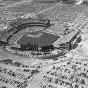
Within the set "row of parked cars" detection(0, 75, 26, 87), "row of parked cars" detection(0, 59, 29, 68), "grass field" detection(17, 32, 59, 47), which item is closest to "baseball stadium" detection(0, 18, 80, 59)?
"grass field" detection(17, 32, 59, 47)

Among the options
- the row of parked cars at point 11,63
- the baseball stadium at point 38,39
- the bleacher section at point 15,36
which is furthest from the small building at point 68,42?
the bleacher section at point 15,36

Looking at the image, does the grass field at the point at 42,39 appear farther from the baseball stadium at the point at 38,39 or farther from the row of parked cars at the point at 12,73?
the row of parked cars at the point at 12,73

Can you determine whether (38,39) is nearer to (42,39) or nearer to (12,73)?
(42,39)

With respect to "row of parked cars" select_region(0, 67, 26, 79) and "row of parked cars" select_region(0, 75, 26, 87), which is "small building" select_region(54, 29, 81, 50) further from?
"row of parked cars" select_region(0, 75, 26, 87)

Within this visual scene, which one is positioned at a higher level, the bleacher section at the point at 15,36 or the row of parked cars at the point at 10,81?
the bleacher section at the point at 15,36

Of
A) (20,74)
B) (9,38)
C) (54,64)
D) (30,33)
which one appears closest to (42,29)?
(30,33)

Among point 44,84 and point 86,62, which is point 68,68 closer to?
point 86,62

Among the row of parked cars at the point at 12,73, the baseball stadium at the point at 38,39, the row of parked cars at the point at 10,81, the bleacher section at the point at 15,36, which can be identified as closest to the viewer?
the row of parked cars at the point at 10,81

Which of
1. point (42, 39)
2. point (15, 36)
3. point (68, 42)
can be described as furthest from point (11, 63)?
point (68, 42)
